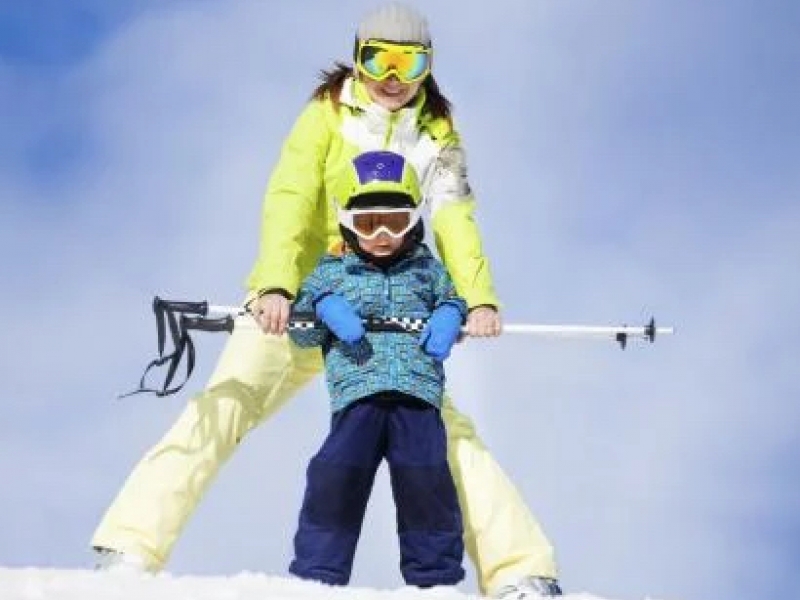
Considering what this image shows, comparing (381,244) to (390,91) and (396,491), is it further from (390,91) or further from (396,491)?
(396,491)

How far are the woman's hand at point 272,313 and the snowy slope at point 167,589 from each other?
4.06 ft

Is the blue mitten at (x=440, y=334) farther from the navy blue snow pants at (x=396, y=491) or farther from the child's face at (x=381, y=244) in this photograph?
the child's face at (x=381, y=244)

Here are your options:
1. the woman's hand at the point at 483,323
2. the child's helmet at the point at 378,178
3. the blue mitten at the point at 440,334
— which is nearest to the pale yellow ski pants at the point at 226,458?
the woman's hand at the point at 483,323

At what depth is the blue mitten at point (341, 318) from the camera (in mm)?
6465

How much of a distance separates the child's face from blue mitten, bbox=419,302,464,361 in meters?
0.32

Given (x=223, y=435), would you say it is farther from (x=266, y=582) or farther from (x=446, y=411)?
(x=266, y=582)

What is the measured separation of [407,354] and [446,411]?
0.78 meters

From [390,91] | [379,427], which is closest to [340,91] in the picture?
[390,91]

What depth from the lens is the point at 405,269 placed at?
674 centimetres

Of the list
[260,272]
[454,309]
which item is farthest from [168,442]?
[454,309]

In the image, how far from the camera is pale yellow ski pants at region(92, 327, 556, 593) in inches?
271

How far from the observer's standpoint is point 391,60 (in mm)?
7148

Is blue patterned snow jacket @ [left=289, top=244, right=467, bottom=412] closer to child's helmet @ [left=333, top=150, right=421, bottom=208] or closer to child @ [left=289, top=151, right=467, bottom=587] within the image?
child @ [left=289, top=151, right=467, bottom=587]

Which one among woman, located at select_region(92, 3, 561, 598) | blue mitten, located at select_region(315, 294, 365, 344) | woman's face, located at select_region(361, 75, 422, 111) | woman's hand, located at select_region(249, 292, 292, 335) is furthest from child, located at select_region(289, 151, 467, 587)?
woman's face, located at select_region(361, 75, 422, 111)
